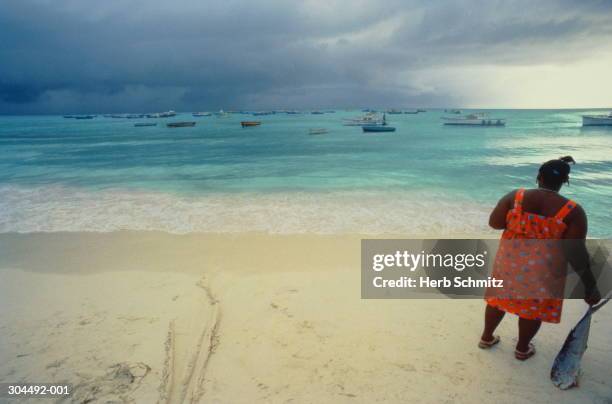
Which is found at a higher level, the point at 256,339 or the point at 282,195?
the point at 282,195

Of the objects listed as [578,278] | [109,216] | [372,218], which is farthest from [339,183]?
[578,278]

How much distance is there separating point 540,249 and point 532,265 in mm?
163

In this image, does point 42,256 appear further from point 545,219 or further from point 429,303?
point 545,219

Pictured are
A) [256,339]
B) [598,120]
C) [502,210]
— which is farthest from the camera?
[598,120]

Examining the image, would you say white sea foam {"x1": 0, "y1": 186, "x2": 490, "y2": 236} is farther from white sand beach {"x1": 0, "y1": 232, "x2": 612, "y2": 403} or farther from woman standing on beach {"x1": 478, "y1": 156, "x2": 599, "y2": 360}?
woman standing on beach {"x1": 478, "y1": 156, "x2": 599, "y2": 360}

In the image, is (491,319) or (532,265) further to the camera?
(491,319)

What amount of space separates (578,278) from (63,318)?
5785 millimetres

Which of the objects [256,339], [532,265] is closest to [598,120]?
[532,265]

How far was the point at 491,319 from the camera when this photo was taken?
337cm

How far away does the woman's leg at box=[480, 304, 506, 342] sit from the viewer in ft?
10.9

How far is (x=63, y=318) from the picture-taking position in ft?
14.1

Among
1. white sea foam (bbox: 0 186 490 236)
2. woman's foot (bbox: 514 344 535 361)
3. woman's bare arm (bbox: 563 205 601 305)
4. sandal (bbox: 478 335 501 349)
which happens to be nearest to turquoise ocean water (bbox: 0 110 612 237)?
white sea foam (bbox: 0 186 490 236)

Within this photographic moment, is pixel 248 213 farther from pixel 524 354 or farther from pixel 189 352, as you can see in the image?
→ pixel 524 354

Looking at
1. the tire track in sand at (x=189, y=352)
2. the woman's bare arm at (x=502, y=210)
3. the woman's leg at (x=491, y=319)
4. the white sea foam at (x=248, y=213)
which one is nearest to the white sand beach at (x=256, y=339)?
the tire track in sand at (x=189, y=352)
